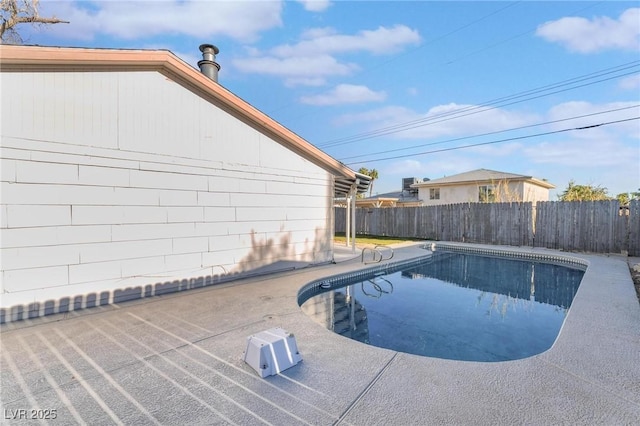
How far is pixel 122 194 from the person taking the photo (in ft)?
17.8

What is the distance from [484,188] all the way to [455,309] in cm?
2027

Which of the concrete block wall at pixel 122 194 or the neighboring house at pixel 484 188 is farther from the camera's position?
the neighboring house at pixel 484 188

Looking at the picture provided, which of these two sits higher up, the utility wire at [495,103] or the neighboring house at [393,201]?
the utility wire at [495,103]

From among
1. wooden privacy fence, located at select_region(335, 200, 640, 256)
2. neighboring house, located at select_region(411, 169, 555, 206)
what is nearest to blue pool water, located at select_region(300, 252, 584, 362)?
wooden privacy fence, located at select_region(335, 200, 640, 256)

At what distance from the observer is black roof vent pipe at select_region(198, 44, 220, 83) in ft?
25.1

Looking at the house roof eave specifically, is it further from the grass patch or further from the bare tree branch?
the bare tree branch

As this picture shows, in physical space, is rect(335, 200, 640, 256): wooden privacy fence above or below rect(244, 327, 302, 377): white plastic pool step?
above

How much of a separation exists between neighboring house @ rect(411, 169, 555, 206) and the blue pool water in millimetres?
12641

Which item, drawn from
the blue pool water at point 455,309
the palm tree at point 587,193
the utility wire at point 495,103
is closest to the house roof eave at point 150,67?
the blue pool water at point 455,309

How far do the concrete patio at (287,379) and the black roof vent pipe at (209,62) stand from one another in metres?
6.05

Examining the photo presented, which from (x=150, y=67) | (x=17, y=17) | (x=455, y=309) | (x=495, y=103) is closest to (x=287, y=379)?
(x=455, y=309)

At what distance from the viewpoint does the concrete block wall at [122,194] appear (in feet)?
14.8

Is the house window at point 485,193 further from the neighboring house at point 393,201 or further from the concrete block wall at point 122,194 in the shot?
the concrete block wall at point 122,194

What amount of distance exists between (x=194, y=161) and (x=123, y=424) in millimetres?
5052
